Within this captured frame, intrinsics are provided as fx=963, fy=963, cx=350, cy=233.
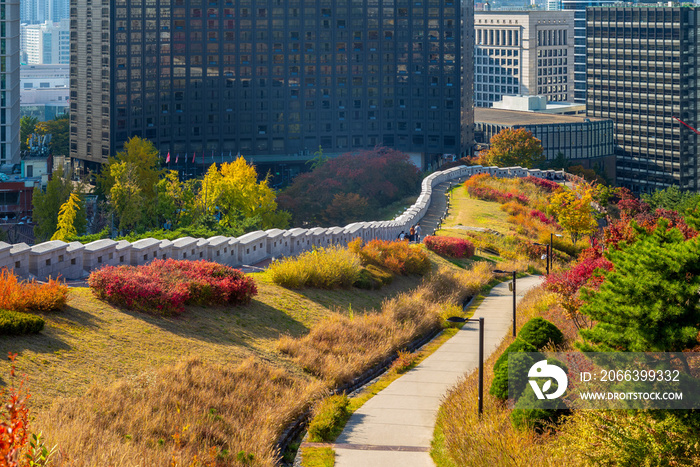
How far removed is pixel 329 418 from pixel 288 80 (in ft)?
484

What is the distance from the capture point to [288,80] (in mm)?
170375

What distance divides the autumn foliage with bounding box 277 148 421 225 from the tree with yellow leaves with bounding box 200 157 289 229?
7322 mm

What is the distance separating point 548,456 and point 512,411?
9.71 feet

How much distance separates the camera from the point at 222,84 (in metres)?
168

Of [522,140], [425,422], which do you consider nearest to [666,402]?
[425,422]

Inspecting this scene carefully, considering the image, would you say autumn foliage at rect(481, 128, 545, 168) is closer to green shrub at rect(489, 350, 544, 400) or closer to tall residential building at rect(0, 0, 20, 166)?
tall residential building at rect(0, 0, 20, 166)

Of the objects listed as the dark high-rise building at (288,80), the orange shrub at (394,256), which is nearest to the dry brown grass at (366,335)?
the orange shrub at (394,256)

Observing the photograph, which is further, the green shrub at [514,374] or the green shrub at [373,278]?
the green shrub at [373,278]

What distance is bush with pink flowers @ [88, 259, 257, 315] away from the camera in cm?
3250

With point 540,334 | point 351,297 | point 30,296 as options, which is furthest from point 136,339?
point 351,297

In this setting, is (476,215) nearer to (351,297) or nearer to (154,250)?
(351,297)

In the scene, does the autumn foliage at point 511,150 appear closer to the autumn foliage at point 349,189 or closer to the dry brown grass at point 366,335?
the autumn foliage at point 349,189

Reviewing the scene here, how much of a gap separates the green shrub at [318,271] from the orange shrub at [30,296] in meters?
12.4

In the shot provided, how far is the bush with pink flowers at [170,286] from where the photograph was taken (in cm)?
3250
